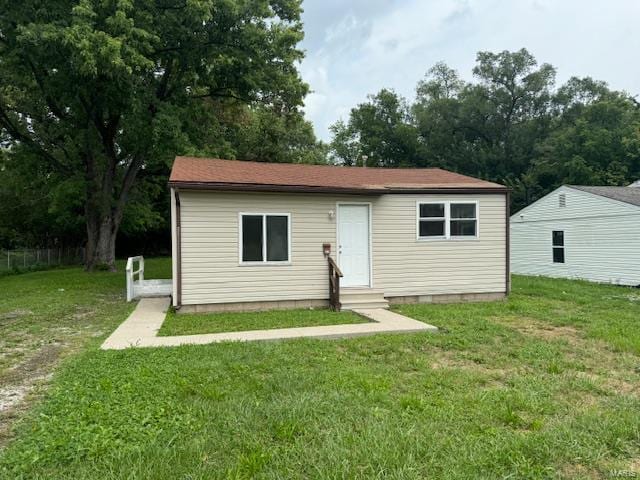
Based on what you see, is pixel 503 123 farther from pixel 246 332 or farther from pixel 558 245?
pixel 246 332

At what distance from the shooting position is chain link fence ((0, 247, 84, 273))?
72.2 feet

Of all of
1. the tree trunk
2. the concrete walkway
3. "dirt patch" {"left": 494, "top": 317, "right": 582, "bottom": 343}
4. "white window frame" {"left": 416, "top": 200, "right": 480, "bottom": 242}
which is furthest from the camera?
the tree trunk

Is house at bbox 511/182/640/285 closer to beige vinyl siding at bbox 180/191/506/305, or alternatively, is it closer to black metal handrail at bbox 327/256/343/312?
beige vinyl siding at bbox 180/191/506/305

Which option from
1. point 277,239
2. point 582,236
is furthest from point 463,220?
point 582,236

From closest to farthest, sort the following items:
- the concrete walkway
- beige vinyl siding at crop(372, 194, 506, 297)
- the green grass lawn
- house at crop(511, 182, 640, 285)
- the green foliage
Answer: the concrete walkway < the green grass lawn < beige vinyl siding at crop(372, 194, 506, 297) < house at crop(511, 182, 640, 285) < the green foliage

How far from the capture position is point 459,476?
2.70 m

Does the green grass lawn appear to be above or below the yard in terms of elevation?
above

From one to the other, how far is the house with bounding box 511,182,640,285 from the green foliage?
12515mm

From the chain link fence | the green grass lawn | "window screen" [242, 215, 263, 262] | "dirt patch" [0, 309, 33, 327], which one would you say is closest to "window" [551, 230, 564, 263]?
the green grass lawn

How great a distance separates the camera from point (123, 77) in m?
14.5

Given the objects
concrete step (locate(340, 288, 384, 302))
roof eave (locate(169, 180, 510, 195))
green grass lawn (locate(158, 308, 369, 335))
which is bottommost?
green grass lawn (locate(158, 308, 369, 335))

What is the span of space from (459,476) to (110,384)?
324 cm

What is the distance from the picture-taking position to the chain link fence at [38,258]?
22000mm

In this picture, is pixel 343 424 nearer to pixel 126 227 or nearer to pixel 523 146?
pixel 126 227
